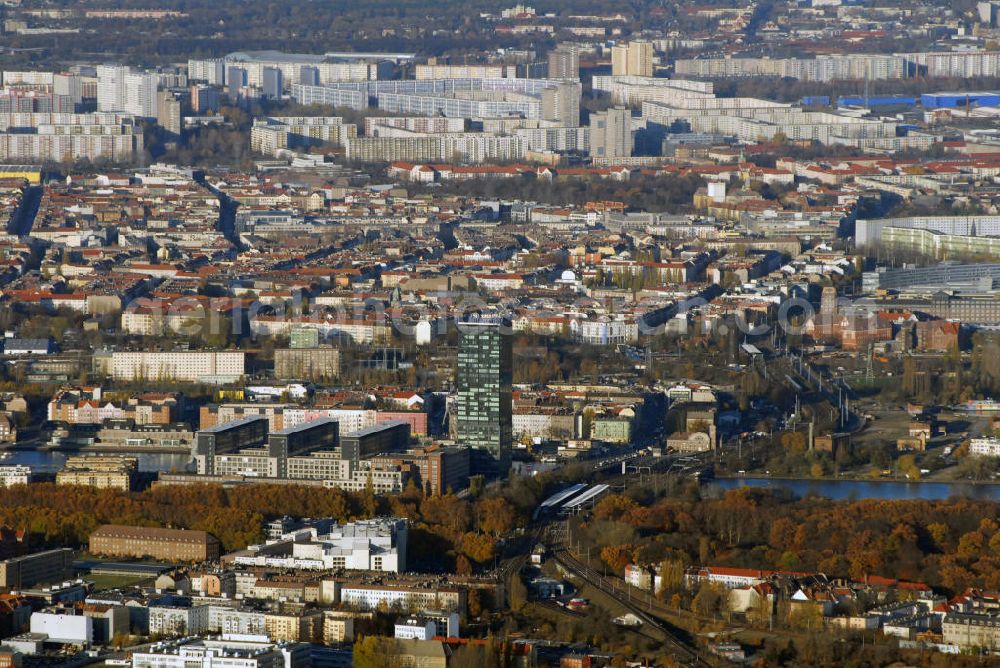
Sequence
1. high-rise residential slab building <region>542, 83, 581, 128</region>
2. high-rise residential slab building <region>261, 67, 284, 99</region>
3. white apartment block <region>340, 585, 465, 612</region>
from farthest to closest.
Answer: high-rise residential slab building <region>261, 67, 284, 99</region>, high-rise residential slab building <region>542, 83, 581, 128</region>, white apartment block <region>340, 585, 465, 612</region>

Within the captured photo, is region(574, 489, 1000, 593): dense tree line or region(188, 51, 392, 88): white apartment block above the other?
region(574, 489, 1000, 593): dense tree line

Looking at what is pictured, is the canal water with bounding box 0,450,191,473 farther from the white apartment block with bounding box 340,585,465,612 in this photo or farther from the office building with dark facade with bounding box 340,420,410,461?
the white apartment block with bounding box 340,585,465,612

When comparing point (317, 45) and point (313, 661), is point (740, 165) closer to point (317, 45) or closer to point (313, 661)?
point (317, 45)

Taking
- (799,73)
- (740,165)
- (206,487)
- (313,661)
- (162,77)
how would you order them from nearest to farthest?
(313,661) → (206,487) → (740,165) → (162,77) → (799,73)

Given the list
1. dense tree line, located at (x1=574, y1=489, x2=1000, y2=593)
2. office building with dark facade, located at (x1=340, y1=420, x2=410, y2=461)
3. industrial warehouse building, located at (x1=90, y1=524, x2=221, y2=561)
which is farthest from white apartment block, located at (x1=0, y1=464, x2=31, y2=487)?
dense tree line, located at (x1=574, y1=489, x2=1000, y2=593)

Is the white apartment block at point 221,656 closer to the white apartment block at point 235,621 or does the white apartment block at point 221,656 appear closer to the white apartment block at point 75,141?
the white apartment block at point 235,621

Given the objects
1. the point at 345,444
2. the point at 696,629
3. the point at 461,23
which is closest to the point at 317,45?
the point at 461,23

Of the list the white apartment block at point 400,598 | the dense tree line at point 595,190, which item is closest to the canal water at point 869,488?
the white apartment block at point 400,598

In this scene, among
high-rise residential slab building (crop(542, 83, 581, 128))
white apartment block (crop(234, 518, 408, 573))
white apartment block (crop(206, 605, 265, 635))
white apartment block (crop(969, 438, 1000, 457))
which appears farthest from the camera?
high-rise residential slab building (crop(542, 83, 581, 128))
